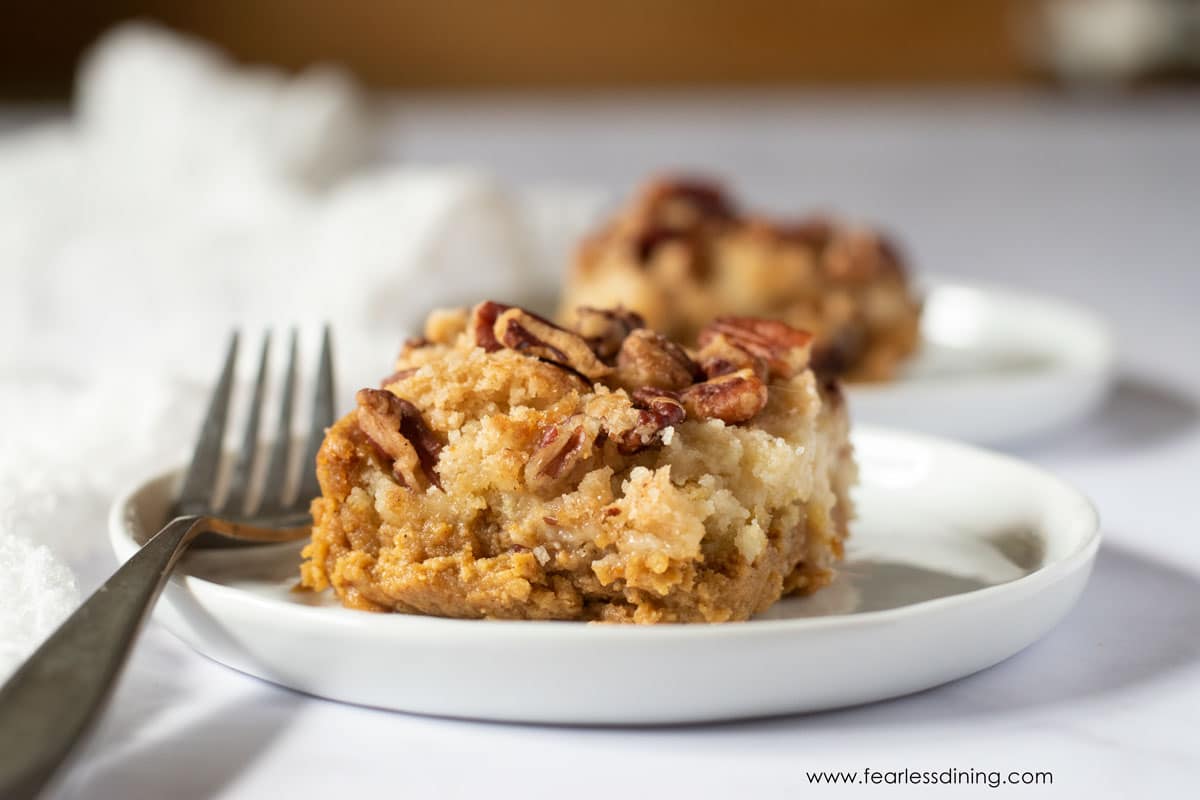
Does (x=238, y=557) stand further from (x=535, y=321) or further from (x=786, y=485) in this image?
(x=786, y=485)

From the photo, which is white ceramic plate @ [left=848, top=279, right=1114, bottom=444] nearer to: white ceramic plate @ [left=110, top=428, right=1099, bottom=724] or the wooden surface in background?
white ceramic plate @ [left=110, top=428, right=1099, bottom=724]

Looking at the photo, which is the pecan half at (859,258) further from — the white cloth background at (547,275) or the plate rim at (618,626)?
the plate rim at (618,626)

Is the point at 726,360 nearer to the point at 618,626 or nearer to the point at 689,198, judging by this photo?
the point at 618,626

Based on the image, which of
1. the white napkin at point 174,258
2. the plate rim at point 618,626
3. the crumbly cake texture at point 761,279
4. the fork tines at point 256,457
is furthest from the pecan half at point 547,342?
the crumbly cake texture at point 761,279

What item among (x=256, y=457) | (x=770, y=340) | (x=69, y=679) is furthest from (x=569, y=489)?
(x=256, y=457)

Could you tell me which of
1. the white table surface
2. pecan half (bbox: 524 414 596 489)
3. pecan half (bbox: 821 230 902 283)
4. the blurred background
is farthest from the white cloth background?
the blurred background

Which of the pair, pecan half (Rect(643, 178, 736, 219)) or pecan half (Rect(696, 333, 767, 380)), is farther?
pecan half (Rect(643, 178, 736, 219))
